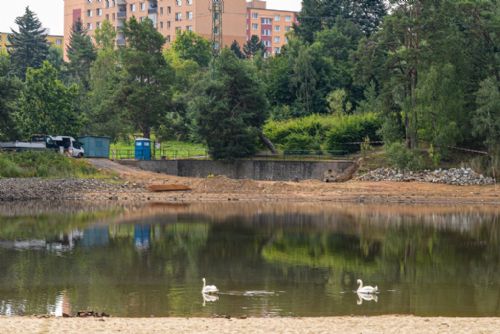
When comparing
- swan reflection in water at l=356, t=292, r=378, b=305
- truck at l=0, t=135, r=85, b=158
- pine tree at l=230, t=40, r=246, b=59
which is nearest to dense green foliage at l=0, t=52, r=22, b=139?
truck at l=0, t=135, r=85, b=158

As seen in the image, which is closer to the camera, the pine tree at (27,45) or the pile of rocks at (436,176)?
the pile of rocks at (436,176)

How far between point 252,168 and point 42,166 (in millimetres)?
20034

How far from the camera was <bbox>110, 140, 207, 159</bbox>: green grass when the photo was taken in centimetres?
9212

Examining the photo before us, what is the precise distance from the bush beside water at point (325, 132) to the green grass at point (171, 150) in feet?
28.5

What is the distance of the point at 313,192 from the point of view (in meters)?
73.0

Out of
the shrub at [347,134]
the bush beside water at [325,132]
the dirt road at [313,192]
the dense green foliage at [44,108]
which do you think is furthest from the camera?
the dense green foliage at [44,108]

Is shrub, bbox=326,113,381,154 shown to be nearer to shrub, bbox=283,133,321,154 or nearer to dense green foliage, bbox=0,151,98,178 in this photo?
shrub, bbox=283,133,321,154

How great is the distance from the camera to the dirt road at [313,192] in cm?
7025

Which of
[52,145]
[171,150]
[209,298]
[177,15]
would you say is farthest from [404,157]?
[177,15]

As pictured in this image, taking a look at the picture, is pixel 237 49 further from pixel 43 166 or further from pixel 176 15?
pixel 43 166

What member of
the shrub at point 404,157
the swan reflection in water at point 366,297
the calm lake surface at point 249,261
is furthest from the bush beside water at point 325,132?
the swan reflection in water at point 366,297

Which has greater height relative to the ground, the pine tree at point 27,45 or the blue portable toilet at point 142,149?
the pine tree at point 27,45

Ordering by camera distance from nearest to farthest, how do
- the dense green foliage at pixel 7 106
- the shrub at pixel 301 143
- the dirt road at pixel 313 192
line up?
the dirt road at pixel 313 192 < the dense green foliage at pixel 7 106 < the shrub at pixel 301 143

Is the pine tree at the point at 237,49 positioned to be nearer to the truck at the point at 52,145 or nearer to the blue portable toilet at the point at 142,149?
the blue portable toilet at the point at 142,149
